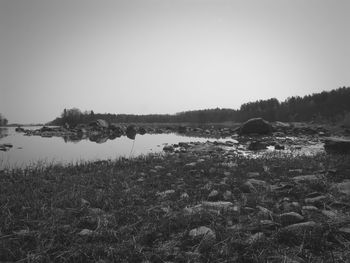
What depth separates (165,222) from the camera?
3613 millimetres

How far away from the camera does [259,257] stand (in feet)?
8.58

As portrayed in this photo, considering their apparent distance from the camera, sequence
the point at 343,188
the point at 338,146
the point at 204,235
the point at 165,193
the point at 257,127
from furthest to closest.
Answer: the point at 257,127 → the point at 338,146 → the point at 165,193 → the point at 343,188 → the point at 204,235

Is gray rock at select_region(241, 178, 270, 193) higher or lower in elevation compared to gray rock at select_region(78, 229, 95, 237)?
lower

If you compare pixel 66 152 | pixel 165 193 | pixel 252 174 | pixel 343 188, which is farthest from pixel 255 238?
pixel 66 152

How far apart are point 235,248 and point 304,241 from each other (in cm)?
85

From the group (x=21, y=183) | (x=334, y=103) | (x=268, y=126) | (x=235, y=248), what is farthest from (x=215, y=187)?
(x=334, y=103)

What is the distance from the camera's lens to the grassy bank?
9.17ft

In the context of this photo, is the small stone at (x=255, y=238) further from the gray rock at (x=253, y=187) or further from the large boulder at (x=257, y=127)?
the large boulder at (x=257, y=127)

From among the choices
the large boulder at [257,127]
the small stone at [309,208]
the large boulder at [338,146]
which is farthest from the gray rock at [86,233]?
the large boulder at [257,127]

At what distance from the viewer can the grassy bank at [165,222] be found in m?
2.79

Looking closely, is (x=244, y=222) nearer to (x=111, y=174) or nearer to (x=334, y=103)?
(x=111, y=174)

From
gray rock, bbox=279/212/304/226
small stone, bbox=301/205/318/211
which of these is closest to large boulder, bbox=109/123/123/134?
small stone, bbox=301/205/318/211

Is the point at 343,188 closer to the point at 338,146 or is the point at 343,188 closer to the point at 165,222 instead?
the point at 165,222

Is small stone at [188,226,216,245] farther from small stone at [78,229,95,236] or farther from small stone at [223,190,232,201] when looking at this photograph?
small stone at [223,190,232,201]
